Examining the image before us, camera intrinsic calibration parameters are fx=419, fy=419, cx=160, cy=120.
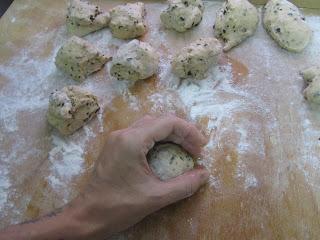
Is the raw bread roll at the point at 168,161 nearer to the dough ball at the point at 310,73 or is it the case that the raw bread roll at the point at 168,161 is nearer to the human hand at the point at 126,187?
the human hand at the point at 126,187

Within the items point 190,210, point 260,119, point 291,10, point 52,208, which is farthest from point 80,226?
point 291,10

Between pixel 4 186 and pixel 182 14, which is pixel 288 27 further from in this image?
pixel 4 186

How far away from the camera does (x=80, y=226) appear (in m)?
1.21

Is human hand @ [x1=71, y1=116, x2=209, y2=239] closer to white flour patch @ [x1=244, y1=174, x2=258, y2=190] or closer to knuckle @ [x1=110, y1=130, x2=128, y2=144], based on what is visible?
knuckle @ [x1=110, y1=130, x2=128, y2=144]

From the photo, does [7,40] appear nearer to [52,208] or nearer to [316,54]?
[52,208]

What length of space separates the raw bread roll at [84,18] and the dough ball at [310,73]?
0.84 meters

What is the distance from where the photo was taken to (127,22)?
171 centimetres

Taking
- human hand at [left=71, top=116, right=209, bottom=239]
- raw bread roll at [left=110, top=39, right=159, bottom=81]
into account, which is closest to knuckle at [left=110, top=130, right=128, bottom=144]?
human hand at [left=71, top=116, right=209, bottom=239]

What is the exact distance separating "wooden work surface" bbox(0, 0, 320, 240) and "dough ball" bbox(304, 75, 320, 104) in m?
0.04

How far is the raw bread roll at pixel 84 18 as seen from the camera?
176 cm

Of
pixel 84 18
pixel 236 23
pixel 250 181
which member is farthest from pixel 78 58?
pixel 250 181

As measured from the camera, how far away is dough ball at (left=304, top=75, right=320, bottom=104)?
1446 millimetres

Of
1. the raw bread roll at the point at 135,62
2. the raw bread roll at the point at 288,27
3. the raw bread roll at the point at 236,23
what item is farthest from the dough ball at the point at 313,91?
the raw bread roll at the point at 135,62

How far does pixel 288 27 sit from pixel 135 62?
60 centimetres
